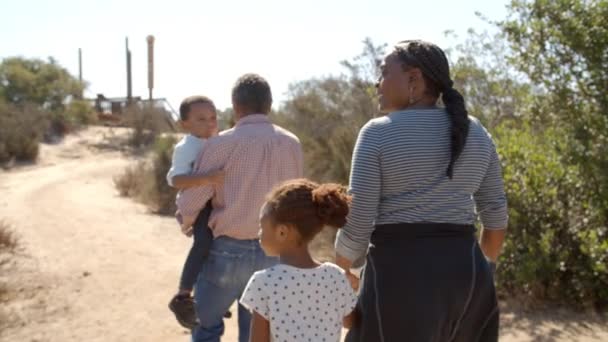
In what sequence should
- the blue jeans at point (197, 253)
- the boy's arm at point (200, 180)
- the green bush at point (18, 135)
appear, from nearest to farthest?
→ 1. the boy's arm at point (200, 180)
2. the blue jeans at point (197, 253)
3. the green bush at point (18, 135)

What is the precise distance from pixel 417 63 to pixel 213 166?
3.73 feet

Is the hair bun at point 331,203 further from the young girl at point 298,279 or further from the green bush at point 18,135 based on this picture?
the green bush at point 18,135

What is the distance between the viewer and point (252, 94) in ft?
10.8

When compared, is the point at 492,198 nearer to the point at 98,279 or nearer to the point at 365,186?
the point at 365,186

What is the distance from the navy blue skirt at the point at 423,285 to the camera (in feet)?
7.79

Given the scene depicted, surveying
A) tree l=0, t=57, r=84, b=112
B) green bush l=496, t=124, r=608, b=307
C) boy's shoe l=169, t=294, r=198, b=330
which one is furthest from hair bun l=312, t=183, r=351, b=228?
tree l=0, t=57, r=84, b=112

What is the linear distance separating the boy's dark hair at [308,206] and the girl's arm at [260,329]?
0.30 m

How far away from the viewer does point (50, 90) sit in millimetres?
34438

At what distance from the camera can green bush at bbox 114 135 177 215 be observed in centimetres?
1318

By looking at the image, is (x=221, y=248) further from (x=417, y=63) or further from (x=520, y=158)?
(x=520, y=158)

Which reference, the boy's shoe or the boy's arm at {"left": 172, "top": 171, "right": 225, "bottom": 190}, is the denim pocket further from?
the boy's arm at {"left": 172, "top": 171, "right": 225, "bottom": 190}

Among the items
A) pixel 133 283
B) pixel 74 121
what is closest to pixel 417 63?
pixel 133 283

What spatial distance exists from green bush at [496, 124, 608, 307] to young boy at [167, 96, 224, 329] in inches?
134

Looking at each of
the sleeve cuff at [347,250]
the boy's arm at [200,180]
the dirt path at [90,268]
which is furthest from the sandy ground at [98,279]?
the sleeve cuff at [347,250]
